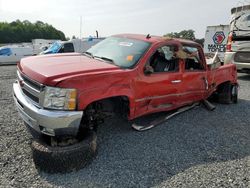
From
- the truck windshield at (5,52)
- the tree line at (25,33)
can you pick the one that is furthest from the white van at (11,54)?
the tree line at (25,33)

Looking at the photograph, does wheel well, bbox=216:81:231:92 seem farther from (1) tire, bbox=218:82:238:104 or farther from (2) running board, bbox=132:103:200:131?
(2) running board, bbox=132:103:200:131

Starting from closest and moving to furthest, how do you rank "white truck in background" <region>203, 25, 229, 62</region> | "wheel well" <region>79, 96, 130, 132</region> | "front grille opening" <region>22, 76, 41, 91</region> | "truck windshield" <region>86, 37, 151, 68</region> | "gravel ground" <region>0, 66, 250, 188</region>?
"gravel ground" <region>0, 66, 250, 188</region>
"front grille opening" <region>22, 76, 41, 91</region>
"wheel well" <region>79, 96, 130, 132</region>
"truck windshield" <region>86, 37, 151, 68</region>
"white truck in background" <region>203, 25, 229, 62</region>

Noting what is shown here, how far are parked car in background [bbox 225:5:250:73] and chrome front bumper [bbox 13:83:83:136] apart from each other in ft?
29.1

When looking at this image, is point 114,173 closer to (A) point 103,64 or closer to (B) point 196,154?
(B) point 196,154

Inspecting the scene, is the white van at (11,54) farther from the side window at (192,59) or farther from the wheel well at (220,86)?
the side window at (192,59)

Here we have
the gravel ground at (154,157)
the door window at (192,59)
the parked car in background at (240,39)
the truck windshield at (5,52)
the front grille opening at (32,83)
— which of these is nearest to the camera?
the gravel ground at (154,157)

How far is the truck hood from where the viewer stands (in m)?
3.50

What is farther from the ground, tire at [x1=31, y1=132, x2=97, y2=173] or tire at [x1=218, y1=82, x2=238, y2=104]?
tire at [x1=218, y1=82, x2=238, y2=104]

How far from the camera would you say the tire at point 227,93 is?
706 cm

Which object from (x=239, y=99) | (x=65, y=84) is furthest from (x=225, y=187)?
(x=239, y=99)

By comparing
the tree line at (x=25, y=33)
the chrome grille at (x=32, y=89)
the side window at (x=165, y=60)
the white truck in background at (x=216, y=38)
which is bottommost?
the chrome grille at (x=32, y=89)

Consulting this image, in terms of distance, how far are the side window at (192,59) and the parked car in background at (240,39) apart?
18.3ft

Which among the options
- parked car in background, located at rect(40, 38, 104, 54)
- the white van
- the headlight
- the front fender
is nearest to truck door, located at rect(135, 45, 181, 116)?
the front fender

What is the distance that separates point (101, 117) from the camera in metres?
4.13
